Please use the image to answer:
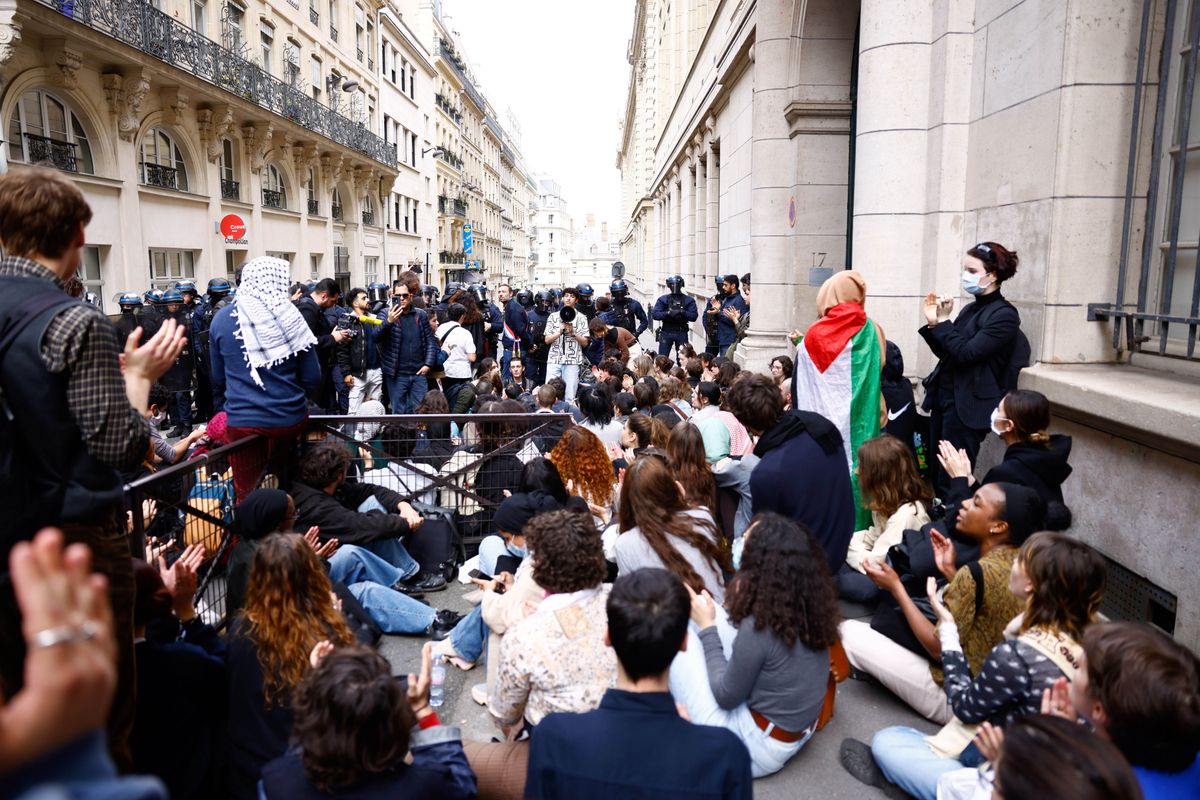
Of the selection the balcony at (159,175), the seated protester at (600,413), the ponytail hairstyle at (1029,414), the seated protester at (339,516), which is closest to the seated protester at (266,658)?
the seated protester at (339,516)

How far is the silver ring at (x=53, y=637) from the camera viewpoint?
96 cm

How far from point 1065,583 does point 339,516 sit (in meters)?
4.12

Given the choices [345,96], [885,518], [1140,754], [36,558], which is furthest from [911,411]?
[345,96]

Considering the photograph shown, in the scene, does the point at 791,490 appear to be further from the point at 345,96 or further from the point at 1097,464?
the point at 345,96

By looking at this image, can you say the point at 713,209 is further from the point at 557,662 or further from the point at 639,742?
the point at 639,742

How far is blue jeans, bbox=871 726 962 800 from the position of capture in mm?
3100

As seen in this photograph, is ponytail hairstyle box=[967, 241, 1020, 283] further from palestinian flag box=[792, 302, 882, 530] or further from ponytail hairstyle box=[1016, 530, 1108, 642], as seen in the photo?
ponytail hairstyle box=[1016, 530, 1108, 642]

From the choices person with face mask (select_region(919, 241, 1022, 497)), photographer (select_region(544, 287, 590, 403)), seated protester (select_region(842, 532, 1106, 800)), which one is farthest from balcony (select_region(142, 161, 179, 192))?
seated protester (select_region(842, 532, 1106, 800))

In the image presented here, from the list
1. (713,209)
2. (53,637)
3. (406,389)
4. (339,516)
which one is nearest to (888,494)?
(339,516)

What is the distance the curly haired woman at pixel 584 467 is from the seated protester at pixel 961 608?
194 cm

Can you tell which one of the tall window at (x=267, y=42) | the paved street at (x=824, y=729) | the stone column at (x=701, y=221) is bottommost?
the paved street at (x=824, y=729)

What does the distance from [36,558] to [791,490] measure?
12.2 ft

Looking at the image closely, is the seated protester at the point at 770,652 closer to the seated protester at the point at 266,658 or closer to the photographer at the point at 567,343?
the seated protester at the point at 266,658

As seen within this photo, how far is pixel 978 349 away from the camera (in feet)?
16.9
